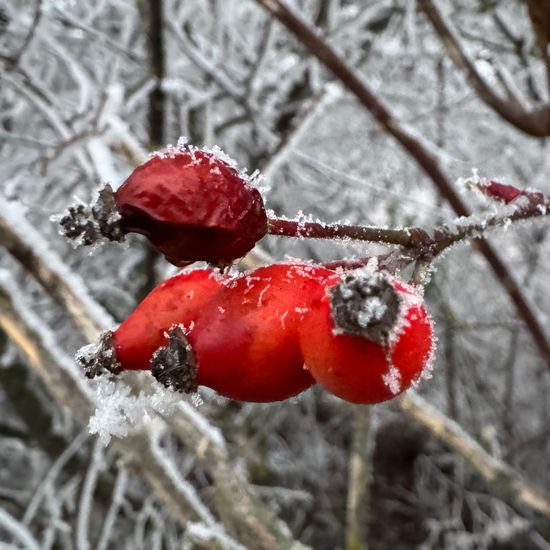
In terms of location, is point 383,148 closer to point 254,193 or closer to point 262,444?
point 262,444

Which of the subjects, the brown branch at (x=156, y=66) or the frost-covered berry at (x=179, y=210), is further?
the brown branch at (x=156, y=66)

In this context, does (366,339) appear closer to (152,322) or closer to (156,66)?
(152,322)

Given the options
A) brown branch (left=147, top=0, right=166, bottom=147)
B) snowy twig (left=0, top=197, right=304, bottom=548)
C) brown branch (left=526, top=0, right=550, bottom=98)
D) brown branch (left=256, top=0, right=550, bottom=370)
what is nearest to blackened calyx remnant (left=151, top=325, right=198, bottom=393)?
snowy twig (left=0, top=197, right=304, bottom=548)

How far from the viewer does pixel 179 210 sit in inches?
20.6

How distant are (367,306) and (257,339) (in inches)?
4.1

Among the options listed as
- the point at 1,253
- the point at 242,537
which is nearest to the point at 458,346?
the point at 1,253

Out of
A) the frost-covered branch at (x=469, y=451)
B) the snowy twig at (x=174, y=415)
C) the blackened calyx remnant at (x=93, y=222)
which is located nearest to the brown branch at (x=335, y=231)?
the blackened calyx remnant at (x=93, y=222)

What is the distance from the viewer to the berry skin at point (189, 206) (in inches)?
20.7

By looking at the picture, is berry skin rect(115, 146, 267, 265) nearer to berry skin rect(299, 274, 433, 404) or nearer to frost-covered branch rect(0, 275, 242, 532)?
berry skin rect(299, 274, 433, 404)

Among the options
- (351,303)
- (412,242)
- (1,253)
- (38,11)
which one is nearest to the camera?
(351,303)

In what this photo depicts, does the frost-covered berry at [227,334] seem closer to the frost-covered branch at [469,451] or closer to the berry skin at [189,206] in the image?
the berry skin at [189,206]

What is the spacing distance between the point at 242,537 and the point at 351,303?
31.2 inches

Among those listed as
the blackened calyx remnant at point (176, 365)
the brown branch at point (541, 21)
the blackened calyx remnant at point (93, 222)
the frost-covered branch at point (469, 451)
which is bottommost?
the blackened calyx remnant at point (176, 365)

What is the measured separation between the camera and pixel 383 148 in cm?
447
